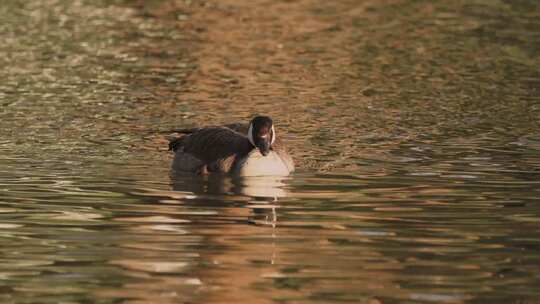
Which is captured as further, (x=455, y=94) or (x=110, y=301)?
(x=455, y=94)

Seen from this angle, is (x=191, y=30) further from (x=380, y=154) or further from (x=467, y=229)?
(x=467, y=229)

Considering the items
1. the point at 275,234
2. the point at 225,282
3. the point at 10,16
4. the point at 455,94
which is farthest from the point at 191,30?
the point at 225,282

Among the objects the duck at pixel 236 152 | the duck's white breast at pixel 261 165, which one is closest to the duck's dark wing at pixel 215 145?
the duck at pixel 236 152

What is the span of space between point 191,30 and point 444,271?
88.0 feet

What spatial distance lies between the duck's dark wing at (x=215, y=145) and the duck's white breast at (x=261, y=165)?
196 millimetres

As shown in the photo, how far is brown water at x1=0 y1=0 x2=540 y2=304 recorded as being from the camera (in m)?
12.2

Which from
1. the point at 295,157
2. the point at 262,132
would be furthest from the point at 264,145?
the point at 295,157

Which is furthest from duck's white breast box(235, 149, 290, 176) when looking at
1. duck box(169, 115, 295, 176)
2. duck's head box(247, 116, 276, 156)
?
duck's head box(247, 116, 276, 156)

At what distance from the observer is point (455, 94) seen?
87.9 feet

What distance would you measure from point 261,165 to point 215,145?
3.19 ft

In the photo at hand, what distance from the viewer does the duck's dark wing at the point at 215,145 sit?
19.0 metres

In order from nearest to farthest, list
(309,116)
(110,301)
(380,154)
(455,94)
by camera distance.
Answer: (110,301) < (380,154) < (309,116) < (455,94)

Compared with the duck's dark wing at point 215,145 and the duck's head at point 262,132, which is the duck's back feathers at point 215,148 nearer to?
the duck's dark wing at point 215,145

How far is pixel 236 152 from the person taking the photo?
19016 millimetres
